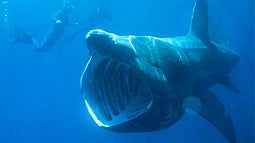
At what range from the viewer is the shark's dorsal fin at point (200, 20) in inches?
266

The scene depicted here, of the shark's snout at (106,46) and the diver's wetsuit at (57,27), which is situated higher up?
the shark's snout at (106,46)

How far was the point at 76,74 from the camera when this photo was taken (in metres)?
32.7

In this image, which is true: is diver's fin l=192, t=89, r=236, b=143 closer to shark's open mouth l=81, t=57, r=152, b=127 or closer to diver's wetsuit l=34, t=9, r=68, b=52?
shark's open mouth l=81, t=57, r=152, b=127

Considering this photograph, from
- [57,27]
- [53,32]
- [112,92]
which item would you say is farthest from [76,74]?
[112,92]

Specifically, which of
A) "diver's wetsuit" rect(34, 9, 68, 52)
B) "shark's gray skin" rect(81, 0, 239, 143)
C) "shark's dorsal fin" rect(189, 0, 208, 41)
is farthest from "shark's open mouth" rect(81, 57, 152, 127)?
"diver's wetsuit" rect(34, 9, 68, 52)

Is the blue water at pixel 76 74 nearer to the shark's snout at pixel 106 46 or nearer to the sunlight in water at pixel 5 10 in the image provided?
the sunlight in water at pixel 5 10

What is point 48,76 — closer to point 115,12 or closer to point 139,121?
point 115,12

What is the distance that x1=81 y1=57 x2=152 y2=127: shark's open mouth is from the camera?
14.3 ft

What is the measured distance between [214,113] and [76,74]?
2749cm

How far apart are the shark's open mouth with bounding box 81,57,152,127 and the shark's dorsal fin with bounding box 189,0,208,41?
2.45 metres

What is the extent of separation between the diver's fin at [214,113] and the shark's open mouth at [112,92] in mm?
1218

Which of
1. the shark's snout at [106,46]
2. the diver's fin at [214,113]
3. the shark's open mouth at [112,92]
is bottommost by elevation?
the diver's fin at [214,113]

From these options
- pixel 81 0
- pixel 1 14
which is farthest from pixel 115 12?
pixel 1 14

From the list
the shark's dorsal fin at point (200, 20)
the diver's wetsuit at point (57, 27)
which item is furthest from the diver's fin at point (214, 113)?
the diver's wetsuit at point (57, 27)
